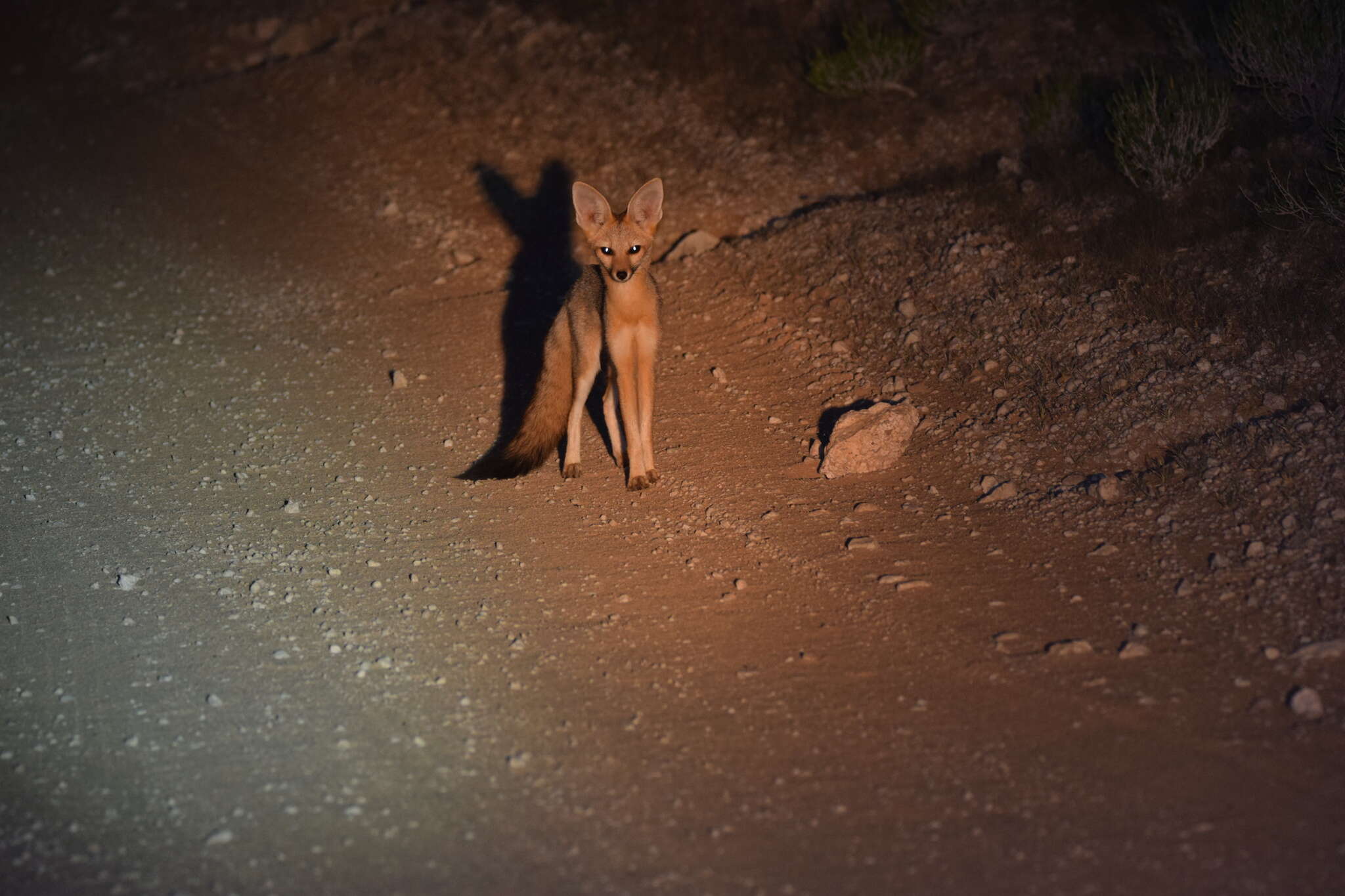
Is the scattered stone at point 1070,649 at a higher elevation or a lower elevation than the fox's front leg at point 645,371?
lower

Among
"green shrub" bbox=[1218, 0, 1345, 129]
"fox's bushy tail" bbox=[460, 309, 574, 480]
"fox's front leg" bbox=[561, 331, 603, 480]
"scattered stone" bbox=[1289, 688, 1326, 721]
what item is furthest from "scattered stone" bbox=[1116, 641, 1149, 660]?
"green shrub" bbox=[1218, 0, 1345, 129]

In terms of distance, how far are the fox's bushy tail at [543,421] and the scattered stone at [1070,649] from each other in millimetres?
3298

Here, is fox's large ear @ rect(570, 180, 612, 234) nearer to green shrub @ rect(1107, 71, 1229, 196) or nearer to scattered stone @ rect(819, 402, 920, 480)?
scattered stone @ rect(819, 402, 920, 480)

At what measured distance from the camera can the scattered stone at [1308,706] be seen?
4.32 m

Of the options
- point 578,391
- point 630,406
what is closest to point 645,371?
point 630,406

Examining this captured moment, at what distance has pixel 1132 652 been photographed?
4797 mm

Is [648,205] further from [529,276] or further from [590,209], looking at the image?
[529,276]

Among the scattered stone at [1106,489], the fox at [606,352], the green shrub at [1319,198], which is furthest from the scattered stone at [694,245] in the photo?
the scattered stone at [1106,489]

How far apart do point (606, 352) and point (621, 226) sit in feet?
3.68

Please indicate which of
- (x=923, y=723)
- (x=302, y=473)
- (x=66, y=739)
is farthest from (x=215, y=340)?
(x=923, y=723)

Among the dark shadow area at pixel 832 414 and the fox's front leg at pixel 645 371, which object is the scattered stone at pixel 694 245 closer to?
the dark shadow area at pixel 832 414

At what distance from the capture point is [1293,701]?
437cm

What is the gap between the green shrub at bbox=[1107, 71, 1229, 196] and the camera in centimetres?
838

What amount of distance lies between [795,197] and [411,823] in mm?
7443
